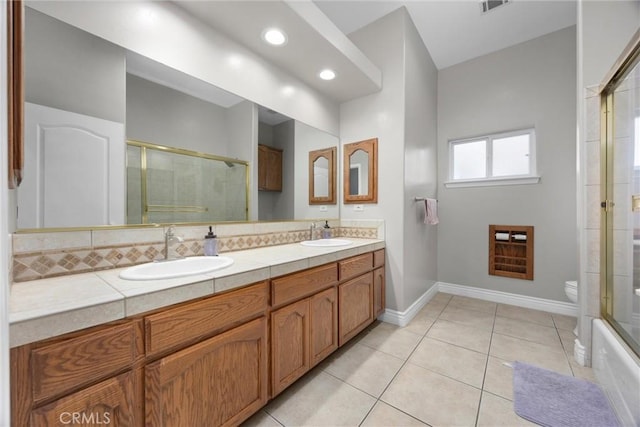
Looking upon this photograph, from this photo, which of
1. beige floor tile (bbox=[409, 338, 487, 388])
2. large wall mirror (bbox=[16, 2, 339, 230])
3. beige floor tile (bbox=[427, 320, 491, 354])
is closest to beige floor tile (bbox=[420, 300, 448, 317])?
beige floor tile (bbox=[427, 320, 491, 354])

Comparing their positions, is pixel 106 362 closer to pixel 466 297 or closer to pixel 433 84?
pixel 466 297

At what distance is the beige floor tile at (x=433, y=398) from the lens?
1.31 meters

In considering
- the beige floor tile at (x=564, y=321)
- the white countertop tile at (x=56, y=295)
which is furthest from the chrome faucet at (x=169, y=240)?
the beige floor tile at (x=564, y=321)

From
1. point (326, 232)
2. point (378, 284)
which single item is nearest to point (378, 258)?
point (378, 284)

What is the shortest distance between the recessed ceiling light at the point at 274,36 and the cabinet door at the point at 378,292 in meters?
1.99

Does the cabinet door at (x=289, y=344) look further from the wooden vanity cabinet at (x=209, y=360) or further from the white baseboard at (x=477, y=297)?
the white baseboard at (x=477, y=297)

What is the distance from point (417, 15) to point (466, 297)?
10.5ft

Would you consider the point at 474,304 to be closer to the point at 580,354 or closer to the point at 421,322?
the point at 421,322

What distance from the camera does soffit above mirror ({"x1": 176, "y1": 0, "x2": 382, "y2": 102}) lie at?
5.06 ft

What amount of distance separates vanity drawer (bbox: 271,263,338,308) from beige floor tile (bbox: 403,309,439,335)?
43.5 inches

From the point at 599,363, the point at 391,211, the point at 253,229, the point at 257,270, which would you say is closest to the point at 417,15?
the point at 391,211

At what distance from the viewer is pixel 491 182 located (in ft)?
9.73

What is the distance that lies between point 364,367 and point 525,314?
2.04m

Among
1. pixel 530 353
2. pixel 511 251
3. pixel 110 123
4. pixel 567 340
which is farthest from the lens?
pixel 511 251
